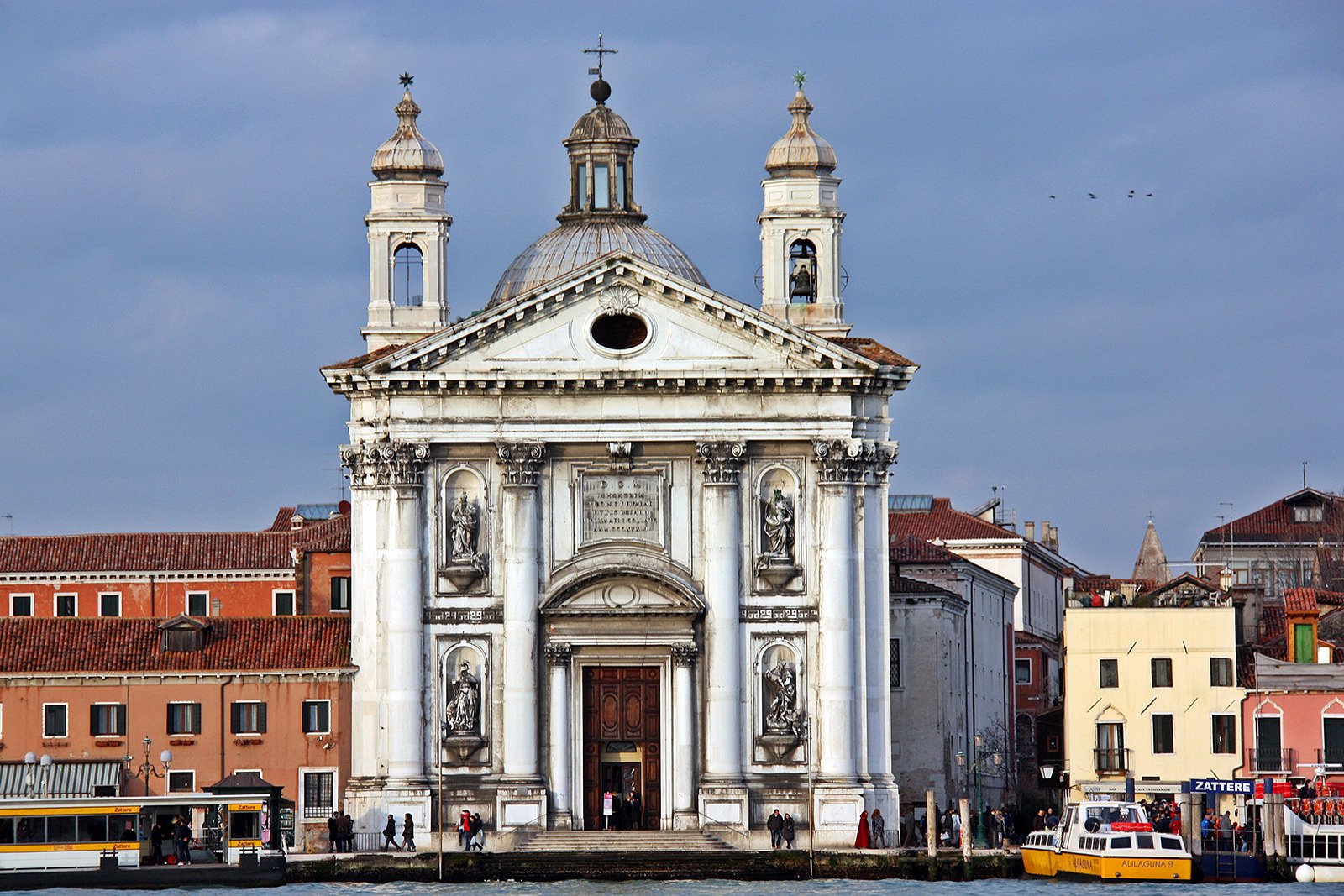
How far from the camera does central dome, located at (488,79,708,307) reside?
6312cm

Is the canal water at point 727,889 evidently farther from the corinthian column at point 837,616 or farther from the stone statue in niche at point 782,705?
the stone statue in niche at point 782,705

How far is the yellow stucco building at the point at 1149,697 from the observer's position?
61844 mm

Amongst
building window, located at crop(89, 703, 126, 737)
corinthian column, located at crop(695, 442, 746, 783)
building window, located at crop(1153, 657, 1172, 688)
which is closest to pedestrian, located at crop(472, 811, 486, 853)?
corinthian column, located at crop(695, 442, 746, 783)

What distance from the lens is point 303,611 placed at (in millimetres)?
67750

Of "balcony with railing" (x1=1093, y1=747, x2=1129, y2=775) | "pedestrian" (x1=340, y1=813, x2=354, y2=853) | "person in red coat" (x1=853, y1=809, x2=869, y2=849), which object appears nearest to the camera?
"person in red coat" (x1=853, y1=809, x2=869, y2=849)

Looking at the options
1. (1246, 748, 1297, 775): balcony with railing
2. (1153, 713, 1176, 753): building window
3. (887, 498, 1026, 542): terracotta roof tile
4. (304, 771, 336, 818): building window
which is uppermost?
(887, 498, 1026, 542): terracotta roof tile

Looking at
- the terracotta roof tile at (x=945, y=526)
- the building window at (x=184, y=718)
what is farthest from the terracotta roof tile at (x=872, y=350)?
the terracotta roof tile at (x=945, y=526)

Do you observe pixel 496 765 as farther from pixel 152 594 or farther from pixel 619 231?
pixel 152 594

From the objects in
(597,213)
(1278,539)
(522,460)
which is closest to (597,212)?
(597,213)

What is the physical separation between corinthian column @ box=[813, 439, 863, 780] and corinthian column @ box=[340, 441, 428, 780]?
664 cm

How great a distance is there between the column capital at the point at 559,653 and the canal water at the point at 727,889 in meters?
5.25

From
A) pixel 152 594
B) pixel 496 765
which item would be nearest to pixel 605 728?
pixel 496 765

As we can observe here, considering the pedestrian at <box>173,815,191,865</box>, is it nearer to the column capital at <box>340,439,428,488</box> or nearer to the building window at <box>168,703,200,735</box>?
the building window at <box>168,703,200,735</box>

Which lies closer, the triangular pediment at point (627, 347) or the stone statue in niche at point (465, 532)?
the triangular pediment at point (627, 347)
